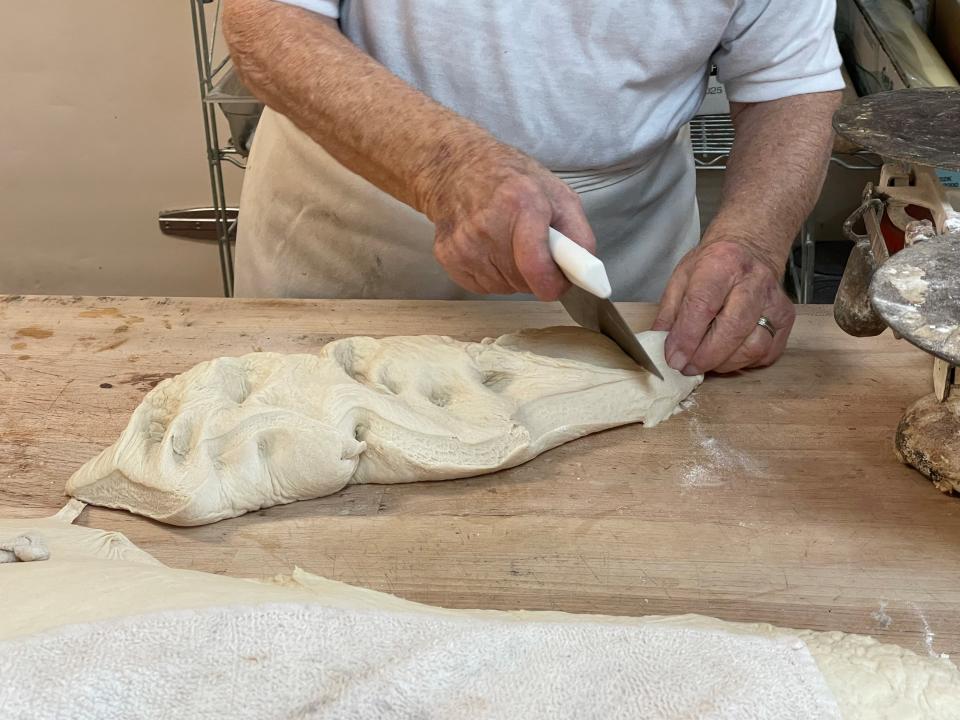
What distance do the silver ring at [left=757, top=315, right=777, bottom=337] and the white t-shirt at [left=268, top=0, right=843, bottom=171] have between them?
43 cm

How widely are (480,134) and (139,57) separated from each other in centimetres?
235

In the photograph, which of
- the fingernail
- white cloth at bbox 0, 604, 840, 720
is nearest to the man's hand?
the fingernail

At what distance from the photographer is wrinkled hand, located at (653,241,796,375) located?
1476mm

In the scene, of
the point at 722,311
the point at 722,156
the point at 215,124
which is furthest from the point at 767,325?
the point at 215,124

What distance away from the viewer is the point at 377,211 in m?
1.77

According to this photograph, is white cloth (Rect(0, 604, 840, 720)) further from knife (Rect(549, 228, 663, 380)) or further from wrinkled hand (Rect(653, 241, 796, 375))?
wrinkled hand (Rect(653, 241, 796, 375))

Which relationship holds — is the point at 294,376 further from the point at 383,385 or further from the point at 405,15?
the point at 405,15

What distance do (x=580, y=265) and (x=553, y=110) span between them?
0.53 m

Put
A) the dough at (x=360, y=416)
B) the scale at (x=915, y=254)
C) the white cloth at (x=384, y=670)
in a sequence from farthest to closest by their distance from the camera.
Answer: the dough at (x=360, y=416)
the scale at (x=915, y=254)
the white cloth at (x=384, y=670)

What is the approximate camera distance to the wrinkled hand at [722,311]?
148 centimetres

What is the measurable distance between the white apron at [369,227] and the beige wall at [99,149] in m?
1.57

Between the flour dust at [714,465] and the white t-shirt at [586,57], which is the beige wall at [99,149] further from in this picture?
the flour dust at [714,465]

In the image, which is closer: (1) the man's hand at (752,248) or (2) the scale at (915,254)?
(2) the scale at (915,254)

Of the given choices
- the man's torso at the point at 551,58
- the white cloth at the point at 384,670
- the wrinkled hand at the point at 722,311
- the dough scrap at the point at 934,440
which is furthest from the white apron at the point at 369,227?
the white cloth at the point at 384,670
